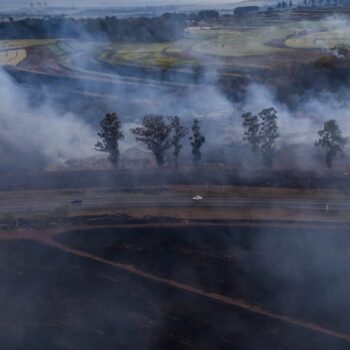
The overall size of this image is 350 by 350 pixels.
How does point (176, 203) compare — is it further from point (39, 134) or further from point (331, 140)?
point (39, 134)

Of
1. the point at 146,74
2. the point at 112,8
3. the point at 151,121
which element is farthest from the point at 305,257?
the point at 112,8

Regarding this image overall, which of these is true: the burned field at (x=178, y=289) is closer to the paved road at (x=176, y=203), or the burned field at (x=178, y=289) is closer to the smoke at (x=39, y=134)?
the paved road at (x=176, y=203)

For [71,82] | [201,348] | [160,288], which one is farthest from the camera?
[71,82]

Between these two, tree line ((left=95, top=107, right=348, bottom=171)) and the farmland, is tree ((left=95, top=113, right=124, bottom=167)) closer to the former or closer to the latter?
tree line ((left=95, top=107, right=348, bottom=171))

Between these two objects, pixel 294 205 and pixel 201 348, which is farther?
pixel 294 205

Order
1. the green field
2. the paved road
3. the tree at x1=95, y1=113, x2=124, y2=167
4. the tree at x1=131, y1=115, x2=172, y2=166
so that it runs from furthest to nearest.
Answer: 1. the green field
2. the tree at x1=95, y1=113, x2=124, y2=167
3. the tree at x1=131, y1=115, x2=172, y2=166
4. the paved road

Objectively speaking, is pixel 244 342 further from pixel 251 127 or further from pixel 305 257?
pixel 251 127

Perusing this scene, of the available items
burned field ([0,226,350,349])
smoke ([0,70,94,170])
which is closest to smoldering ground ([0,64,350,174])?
smoke ([0,70,94,170])
